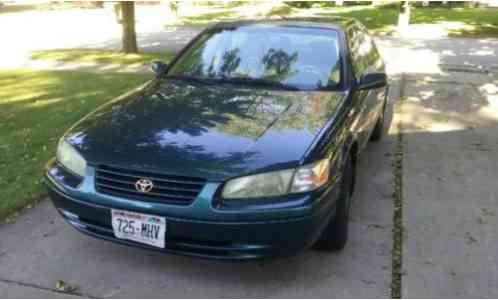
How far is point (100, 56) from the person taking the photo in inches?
502

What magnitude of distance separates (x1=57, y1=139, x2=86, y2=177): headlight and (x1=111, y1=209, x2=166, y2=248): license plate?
1.23 ft

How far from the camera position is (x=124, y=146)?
325cm

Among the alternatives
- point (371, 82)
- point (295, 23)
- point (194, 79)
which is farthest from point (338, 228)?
point (295, 23)

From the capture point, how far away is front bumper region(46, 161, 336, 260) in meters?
2.94

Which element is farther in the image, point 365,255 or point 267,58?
point 267,58

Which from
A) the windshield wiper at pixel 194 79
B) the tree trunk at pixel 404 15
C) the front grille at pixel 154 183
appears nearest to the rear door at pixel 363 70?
the windshield wiper at pixel 194 79

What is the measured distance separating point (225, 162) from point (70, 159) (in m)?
1.06

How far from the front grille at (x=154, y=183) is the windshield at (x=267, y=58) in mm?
1445

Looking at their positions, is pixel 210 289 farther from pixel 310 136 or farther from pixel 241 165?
pixel 310 136

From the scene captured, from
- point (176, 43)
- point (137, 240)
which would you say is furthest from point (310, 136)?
point (176, 43)

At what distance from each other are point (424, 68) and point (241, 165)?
9.42 metres

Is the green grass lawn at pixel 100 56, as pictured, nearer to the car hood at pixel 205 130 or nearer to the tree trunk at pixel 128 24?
the tree trunk at pixel 128 24

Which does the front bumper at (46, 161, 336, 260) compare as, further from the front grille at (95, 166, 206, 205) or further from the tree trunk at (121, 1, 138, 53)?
the tree trunk at (121, 1, 138, 53)

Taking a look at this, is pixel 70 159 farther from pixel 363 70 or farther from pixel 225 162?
pixel 363 70
